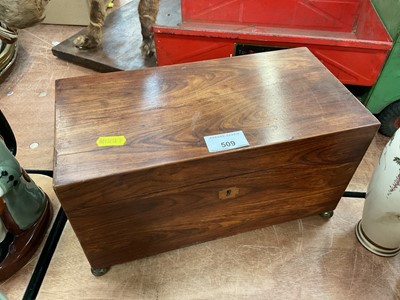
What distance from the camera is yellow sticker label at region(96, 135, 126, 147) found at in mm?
664

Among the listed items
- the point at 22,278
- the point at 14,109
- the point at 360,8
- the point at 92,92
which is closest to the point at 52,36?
the point at 14,109

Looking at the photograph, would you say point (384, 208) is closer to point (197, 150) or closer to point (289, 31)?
point (197, 150)

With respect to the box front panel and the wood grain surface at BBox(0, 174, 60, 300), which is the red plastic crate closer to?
the box front panel

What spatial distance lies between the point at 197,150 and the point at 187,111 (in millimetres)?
127

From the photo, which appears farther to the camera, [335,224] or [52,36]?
[52,36]

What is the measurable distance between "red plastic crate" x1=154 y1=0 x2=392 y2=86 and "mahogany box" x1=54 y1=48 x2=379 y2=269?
0.26 m

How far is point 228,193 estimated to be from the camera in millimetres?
738

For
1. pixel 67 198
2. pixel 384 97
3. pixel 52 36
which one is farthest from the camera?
pixel 52 36

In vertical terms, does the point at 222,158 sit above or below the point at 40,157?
above

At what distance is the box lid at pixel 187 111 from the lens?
2.10 ft

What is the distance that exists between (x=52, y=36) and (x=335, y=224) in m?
1.58

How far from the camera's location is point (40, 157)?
1.13 meters

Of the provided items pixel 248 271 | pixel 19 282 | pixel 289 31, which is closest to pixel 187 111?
pixel 248 271

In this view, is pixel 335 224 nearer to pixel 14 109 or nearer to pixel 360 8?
pixel 360 8
